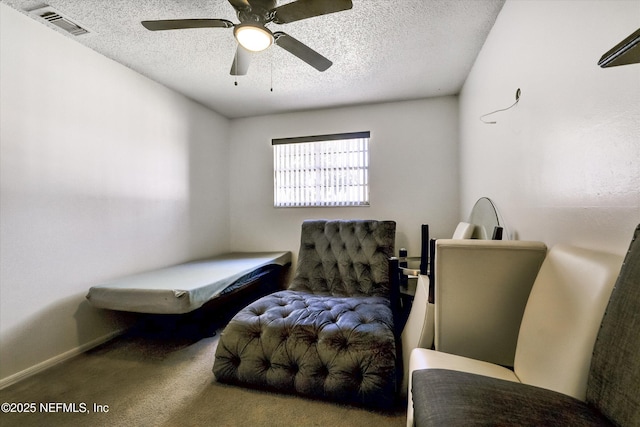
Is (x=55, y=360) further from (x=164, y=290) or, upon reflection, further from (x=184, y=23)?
(x=184, y=23)

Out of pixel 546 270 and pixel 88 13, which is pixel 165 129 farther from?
pixel 546 270

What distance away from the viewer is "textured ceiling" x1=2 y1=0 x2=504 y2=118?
170 cm

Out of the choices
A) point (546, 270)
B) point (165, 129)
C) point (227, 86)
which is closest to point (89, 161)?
point (165, 129)

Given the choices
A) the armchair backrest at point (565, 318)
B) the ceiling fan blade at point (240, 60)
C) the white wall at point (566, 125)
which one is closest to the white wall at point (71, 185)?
the ceiling fan blade at point (240, 60)

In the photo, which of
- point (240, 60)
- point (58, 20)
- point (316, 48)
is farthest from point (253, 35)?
point (58, 20)

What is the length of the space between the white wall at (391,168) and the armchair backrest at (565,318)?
213cm

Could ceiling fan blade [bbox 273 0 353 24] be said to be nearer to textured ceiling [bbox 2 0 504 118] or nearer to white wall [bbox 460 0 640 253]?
textured ceiling [bbox 2 0 504 118]

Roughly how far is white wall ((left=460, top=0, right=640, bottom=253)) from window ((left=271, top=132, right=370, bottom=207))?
1565mm

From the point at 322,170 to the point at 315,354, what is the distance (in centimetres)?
228

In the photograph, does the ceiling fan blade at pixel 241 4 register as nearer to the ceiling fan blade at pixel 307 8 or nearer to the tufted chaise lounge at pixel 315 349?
the ceiling fan blade at pixel 307 8

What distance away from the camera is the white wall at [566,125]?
2.57 feet

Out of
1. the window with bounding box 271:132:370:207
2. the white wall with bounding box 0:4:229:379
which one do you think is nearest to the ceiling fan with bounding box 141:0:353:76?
the white wall with bounding box 0:4:229:379

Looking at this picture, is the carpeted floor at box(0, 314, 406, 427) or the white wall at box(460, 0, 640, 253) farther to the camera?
the carpeted floor at box(0, 314, 406, 427)

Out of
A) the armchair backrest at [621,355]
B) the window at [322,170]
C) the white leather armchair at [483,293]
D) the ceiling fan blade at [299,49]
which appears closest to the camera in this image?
the armchair backrest at [621,355]
